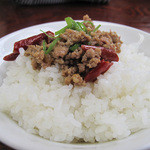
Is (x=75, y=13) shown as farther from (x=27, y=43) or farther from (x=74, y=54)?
(x=74, y=54)

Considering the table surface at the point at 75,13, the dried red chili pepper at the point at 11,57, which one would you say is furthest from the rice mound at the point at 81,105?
the table surface at the point at 75,13

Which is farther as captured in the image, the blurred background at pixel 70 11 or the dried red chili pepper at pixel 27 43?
the blurred background at pixel 70 11

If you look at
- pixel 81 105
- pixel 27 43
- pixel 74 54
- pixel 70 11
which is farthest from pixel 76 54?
pixel 70 11

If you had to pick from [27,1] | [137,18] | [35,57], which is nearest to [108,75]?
[35,57]

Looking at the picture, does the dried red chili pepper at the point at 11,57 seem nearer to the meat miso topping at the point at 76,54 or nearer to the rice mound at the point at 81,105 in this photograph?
the meat miso topping at the point at 76,54

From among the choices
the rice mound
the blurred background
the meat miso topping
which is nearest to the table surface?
the blurred background

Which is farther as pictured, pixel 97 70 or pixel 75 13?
pixel 75 13

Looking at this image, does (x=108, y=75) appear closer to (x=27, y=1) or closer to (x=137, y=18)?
(x=137, y=18)
